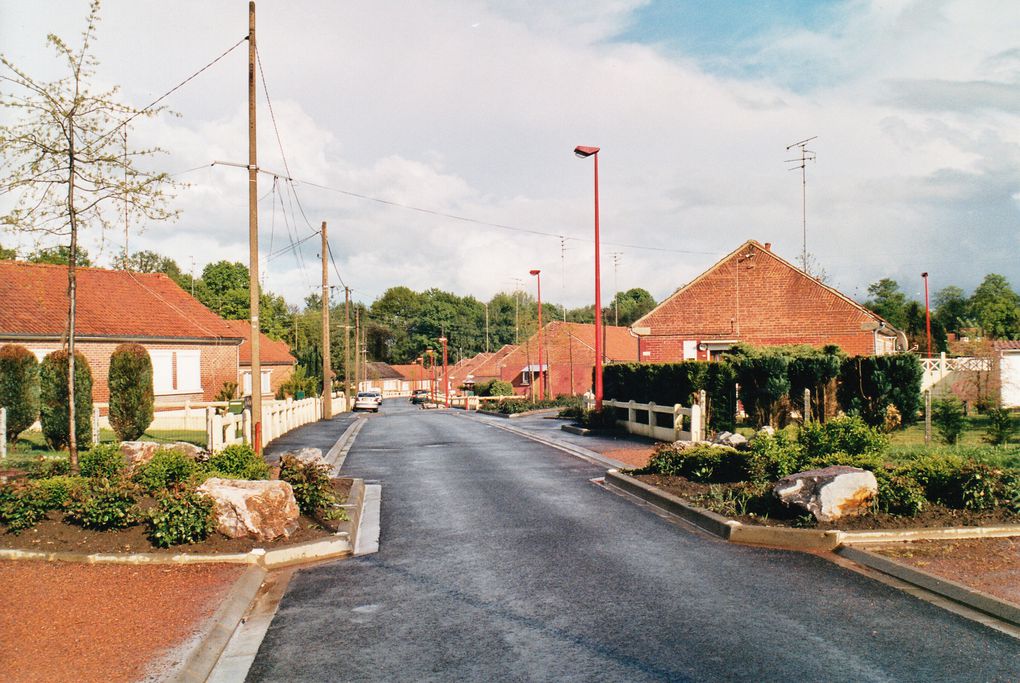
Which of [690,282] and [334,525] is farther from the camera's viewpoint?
[690,282]

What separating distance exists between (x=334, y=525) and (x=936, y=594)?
689 centimetres

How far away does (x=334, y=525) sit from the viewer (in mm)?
10414

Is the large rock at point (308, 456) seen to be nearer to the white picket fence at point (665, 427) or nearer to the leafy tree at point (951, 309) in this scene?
the white picket fence at point (665, 427)

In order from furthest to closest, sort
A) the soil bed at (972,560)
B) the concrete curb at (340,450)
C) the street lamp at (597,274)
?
1. the street lamp at (597,274)
2. the concrete curb at (340,450)
3. the soil bed at (972,560)

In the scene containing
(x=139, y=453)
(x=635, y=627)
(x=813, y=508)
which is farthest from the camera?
(x=139, y=453)

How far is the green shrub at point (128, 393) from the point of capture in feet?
71.1

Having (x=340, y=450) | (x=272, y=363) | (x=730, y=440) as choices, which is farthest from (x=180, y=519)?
(x=272, y=363)

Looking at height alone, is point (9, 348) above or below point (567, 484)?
above

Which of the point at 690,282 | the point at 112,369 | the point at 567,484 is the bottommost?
the point at 567,484

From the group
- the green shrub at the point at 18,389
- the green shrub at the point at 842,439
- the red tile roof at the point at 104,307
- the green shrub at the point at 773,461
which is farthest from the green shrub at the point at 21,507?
the red tile roof at the point at 104,307

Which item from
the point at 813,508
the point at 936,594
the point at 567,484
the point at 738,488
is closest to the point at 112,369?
the point at 567,484

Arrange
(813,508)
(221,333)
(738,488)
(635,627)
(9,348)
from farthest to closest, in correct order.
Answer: (221,333), (9,348), (738,488), (813,508), (635,627)

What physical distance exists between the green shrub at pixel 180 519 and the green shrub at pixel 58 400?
12.1 metres

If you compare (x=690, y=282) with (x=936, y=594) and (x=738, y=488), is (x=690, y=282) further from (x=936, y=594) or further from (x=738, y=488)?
(x=936, y=594)
